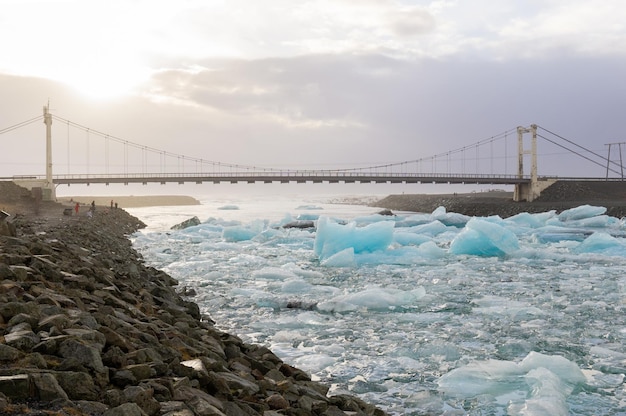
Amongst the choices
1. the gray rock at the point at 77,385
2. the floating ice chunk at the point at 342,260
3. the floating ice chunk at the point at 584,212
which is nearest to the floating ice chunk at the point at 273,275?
the floating ice chunk at the point at 342,260

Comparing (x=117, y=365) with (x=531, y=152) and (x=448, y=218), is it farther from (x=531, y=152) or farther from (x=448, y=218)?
(x=531, y=152)

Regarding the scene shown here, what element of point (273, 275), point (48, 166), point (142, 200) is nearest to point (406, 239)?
point (273, 275)

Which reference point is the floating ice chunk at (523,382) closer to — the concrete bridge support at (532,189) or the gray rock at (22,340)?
the gray rock at (22,340)

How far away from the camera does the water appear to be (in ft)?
17.7

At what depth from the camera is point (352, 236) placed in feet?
59.9

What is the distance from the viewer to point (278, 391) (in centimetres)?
428

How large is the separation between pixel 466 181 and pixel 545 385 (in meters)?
60.8

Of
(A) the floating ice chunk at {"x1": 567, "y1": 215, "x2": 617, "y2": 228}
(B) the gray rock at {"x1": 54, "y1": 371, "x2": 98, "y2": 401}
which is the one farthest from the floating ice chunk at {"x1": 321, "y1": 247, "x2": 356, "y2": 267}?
(A) the floating ice chunk at {"x1": 567, "y1": 215, "x2": 617, "y2": 228}

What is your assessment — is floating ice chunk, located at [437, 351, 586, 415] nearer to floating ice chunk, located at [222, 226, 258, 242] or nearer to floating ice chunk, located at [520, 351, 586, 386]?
floating ice chunk, located at [520, 351, 586, 386]

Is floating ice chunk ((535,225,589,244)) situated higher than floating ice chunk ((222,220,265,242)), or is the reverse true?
floating ice chunk ((222,220,265,242))

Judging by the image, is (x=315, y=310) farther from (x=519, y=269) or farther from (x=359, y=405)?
(x=519, y=269)

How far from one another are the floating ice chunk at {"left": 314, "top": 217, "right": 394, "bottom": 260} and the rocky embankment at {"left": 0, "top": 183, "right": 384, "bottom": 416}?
38.0 ft

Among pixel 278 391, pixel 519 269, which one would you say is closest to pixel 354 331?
pixel 278 391

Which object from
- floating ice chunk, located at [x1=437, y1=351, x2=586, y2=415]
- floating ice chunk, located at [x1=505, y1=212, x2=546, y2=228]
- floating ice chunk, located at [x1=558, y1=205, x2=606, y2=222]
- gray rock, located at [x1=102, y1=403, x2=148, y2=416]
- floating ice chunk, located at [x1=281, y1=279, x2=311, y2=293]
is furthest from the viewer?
floating ice chunk, located at [x1=558, y1=205, x2=606, y2=222]
